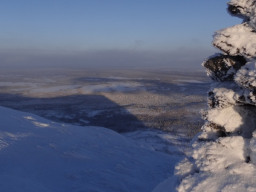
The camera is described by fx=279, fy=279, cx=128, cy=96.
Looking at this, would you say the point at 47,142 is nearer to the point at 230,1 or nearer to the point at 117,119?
the point at 230,1

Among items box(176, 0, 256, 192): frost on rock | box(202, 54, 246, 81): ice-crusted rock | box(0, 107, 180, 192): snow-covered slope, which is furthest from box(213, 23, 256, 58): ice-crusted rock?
box(0, 107, 180, 192): snow-covered slope

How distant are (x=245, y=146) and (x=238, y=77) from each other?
1619 mm

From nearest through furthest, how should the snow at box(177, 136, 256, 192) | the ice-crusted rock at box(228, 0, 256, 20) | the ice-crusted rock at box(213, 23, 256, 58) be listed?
the snow at box(177, 136, 256, 192)
the ice-crusted rock at box(213, 23, 256, 58)
the ice-crusted rock at box(228, 0, 256, 20)

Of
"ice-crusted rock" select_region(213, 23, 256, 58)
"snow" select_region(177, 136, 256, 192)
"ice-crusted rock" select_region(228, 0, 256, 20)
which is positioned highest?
"ice-crusted rock" select_region(228, 0, 256, 20)

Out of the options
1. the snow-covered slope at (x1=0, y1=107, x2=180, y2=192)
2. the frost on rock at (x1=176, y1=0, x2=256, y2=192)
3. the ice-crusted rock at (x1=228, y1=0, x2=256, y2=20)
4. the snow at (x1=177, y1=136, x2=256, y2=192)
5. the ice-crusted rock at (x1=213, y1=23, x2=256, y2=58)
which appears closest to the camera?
the snow at (x1=177, y1=136, x2=256, y2=192)

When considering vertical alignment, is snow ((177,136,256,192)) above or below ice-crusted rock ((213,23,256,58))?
below

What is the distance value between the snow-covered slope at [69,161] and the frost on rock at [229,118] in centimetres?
539

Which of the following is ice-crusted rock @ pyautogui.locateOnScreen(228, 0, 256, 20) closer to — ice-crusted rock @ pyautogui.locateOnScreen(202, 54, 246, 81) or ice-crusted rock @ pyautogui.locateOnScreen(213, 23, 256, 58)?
ice-crusted rock @ pyautogui.locateOnScreen(213, 23, 256, 58)

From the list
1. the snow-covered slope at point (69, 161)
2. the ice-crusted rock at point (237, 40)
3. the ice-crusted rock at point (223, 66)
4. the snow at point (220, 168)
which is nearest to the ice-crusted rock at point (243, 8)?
the ice-crusted rock at point (237, 40)

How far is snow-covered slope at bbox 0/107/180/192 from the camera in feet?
35.4

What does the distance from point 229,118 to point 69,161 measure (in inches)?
325

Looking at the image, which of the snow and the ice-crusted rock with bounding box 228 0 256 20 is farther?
the ice-crusted rock with bounding box 228 0 256 20

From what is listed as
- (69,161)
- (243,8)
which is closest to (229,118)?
(243,8)

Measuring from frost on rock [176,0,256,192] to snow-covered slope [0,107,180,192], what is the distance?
5.39 meters
